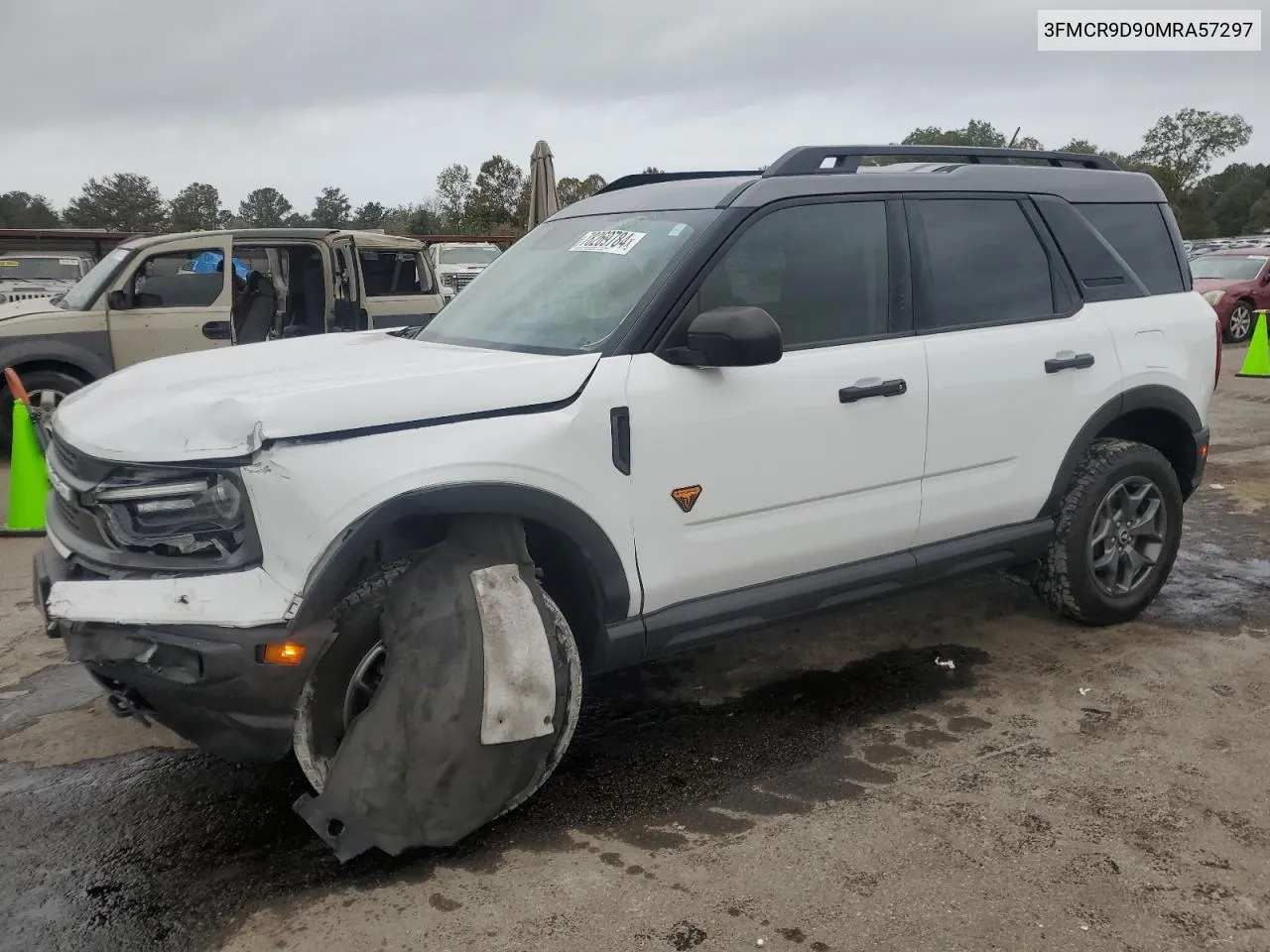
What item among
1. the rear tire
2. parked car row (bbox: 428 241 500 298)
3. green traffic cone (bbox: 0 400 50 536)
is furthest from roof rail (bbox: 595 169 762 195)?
parked car row (bbox: 428 241 500 298)

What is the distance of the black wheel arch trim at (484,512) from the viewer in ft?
8.46

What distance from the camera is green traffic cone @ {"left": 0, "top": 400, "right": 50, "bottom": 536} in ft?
20.8

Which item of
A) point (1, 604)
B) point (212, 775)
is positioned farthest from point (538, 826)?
point (1, 604)

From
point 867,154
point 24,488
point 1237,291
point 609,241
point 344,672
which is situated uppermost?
point 867,154

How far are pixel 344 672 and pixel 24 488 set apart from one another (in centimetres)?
469

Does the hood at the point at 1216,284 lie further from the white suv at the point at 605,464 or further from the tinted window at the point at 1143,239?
the white suv at the point at 605,464

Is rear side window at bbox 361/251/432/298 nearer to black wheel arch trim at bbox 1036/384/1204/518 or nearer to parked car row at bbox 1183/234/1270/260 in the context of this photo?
black wheel arch trim at bbox 1036/384/1204/518

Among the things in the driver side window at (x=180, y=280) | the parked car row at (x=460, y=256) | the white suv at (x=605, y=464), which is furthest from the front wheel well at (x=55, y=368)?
the parked car row at (x=460, y=256)

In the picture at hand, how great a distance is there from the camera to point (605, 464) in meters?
2.97

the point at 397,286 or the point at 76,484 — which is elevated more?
the point at 397,286

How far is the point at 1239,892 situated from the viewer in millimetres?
2588

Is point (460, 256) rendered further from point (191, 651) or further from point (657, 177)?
point (191, 651)

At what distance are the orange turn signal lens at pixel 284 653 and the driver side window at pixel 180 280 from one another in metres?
6.82

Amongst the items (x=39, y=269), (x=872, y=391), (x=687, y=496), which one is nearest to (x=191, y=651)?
(x=687, y=496)
